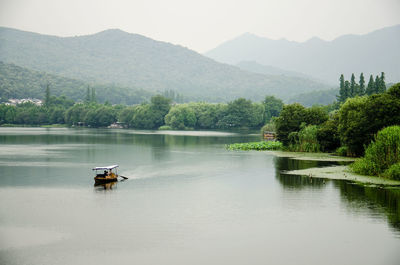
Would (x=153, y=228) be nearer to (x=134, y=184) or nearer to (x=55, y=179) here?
(x=134, y=184)

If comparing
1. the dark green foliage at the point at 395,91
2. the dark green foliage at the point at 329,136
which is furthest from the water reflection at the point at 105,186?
the dark green foliage at the point at 329,136

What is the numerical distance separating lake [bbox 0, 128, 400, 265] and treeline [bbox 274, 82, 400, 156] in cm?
1485

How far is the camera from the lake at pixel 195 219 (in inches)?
903

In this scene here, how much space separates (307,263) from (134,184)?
23.7m

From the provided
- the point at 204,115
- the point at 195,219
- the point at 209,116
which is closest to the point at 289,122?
the point at 195,219

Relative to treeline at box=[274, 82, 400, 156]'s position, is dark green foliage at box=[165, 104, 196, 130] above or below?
above

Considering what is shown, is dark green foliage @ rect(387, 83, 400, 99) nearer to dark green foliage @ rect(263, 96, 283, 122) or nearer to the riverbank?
the riverbank

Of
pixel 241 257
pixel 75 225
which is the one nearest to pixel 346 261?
pixel 241 257

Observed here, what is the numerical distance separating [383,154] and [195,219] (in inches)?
887

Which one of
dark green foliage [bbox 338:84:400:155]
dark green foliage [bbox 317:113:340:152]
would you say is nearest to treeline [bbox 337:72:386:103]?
dark green foliage [bbox 317:113:340:152]

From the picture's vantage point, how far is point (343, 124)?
6081cm

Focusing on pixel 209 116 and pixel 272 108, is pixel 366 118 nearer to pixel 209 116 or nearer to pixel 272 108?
pixel 272 108

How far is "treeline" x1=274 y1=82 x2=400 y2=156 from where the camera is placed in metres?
53.2

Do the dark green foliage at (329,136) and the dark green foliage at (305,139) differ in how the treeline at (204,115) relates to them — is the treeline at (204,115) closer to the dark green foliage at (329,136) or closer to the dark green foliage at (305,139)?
the dark green foliage at (305,139)
